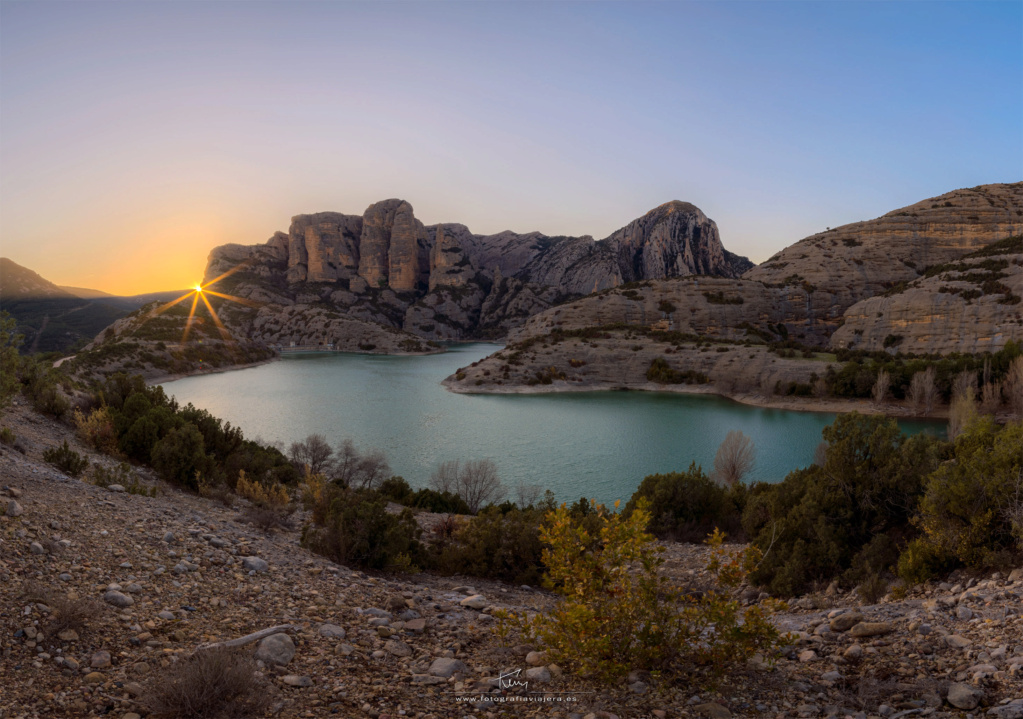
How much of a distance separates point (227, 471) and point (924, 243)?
11151cm

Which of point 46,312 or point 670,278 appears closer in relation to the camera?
point 670,278

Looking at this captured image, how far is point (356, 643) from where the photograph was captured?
486 centimetres

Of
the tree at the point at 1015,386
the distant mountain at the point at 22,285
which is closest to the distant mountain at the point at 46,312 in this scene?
the distant mountain at the point at 22,285

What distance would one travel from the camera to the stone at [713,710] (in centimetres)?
373

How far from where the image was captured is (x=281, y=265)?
172875 millimetres

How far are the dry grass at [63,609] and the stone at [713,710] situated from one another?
5.02 m

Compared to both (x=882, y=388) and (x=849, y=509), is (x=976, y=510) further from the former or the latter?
(x=882, y=388)

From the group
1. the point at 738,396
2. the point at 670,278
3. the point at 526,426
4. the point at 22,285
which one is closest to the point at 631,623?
the point at 526,426

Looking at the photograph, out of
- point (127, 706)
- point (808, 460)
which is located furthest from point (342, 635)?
point (808, 460)

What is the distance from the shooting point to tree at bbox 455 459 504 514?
2158 cm

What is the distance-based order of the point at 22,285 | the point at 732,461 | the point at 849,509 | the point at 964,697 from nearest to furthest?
the point at 964,697, the point at 849,509, the point at 732,461, the point at 22,285

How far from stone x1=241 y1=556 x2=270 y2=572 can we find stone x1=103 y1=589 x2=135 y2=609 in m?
1.44

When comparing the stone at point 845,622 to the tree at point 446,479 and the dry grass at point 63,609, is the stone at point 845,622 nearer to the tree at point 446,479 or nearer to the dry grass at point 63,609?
the dry grass at point 63,609
